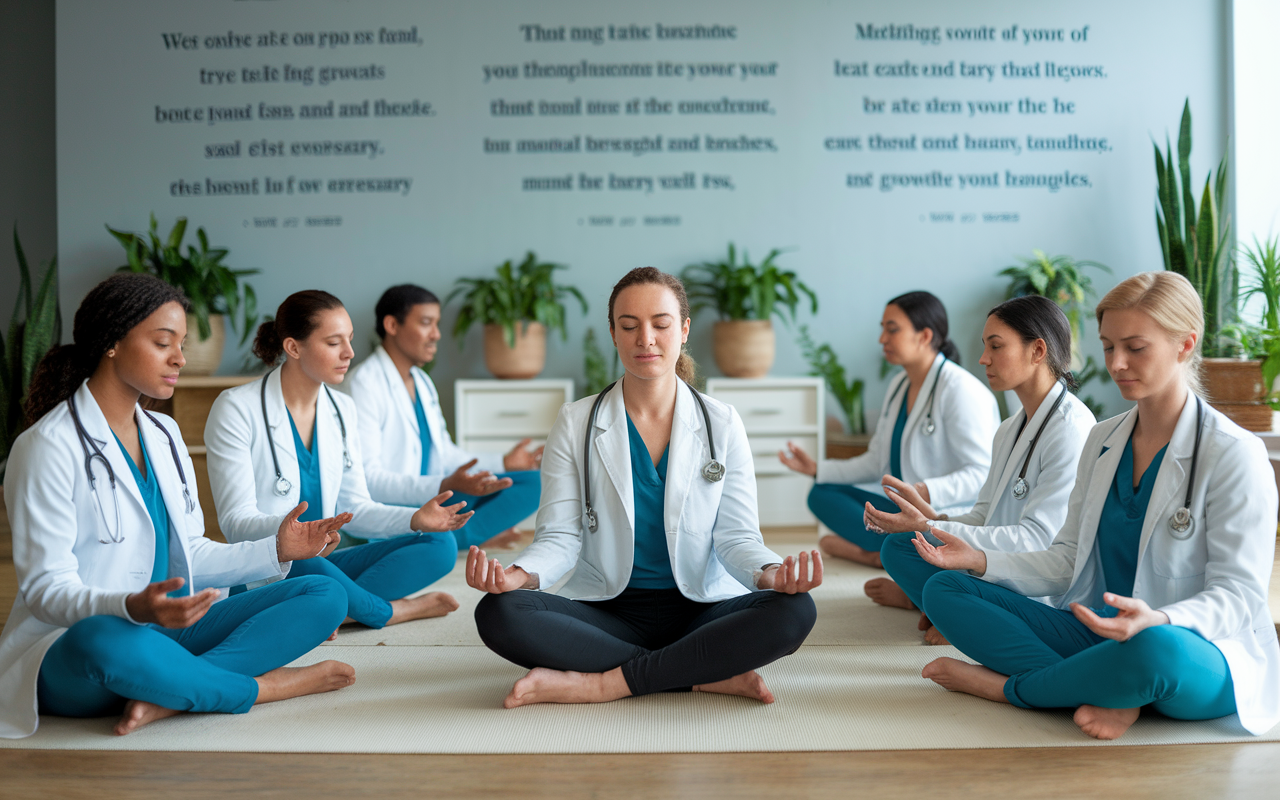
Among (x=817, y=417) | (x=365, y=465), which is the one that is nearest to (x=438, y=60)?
(x=365, y=465)

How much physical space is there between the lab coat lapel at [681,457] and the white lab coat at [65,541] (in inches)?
46.9

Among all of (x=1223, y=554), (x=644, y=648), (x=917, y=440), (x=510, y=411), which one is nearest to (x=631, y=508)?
(x=644, y=648)

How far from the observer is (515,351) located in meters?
4.71

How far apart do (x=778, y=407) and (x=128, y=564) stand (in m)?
3.31

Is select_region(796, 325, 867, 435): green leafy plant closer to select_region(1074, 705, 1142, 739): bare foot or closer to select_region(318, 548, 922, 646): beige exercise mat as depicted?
select_region(318, 548, 922, 646): beige exercise mat

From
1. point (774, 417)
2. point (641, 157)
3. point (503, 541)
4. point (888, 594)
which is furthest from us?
point (641, 157)

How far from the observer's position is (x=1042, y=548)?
2400 millimetres

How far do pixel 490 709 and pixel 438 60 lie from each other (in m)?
3.96

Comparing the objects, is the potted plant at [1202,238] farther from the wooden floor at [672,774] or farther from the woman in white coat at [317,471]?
the woman in white coat at [317,471]

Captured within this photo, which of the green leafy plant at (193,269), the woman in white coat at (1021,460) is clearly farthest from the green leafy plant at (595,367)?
the woman in white coat at (1021,460)

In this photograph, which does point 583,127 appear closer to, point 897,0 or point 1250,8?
point 897,0

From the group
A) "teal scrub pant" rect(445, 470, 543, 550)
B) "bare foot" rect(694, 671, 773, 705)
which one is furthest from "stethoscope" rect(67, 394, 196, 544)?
"teal scrub pant" rect(445, 470, 543, 550)

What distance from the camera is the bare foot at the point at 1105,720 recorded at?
1.90m

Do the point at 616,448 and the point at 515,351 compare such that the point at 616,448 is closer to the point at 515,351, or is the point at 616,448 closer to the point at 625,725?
the point at 625,725
